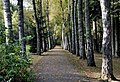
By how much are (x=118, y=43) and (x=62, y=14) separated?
88.6 ft

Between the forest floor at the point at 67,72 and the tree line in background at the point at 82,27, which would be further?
the tree line in background at the point at 82,27

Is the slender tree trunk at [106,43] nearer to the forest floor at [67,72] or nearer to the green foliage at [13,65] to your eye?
the forest floor at [67,72]

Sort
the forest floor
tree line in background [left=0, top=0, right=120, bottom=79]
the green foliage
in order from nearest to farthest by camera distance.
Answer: the green foliage
the forest floor
tree line in background [left=0, top=0, right=120, bottom=79]

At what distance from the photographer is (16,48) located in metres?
9.80

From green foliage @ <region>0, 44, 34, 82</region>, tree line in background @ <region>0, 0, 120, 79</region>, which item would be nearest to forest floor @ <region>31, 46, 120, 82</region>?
tree line in background @ <region>0, 0, 120, 79</region>

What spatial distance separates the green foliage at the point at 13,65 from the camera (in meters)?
8.63

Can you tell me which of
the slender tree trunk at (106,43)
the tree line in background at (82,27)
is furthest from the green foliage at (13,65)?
the slender tree trunk at (106,43)

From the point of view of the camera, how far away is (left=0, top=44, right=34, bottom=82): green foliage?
863 centimetres

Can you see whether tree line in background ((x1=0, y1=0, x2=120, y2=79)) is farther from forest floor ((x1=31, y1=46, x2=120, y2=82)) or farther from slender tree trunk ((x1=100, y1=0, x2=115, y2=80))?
forest floor ((x1=31, y1=46, x2=120, y2=82))

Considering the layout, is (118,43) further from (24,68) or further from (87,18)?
(24,68)

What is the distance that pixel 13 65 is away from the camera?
29.1ft

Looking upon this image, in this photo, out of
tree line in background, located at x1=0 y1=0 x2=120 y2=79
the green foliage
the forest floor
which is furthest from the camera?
tree line in background, located at x1=0 y1=0 x2=120 y2=79

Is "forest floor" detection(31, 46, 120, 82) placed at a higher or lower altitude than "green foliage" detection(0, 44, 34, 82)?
lower

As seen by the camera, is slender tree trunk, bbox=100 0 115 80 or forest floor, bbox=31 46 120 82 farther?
slender tree trunk, bbox=100 0 115 80
